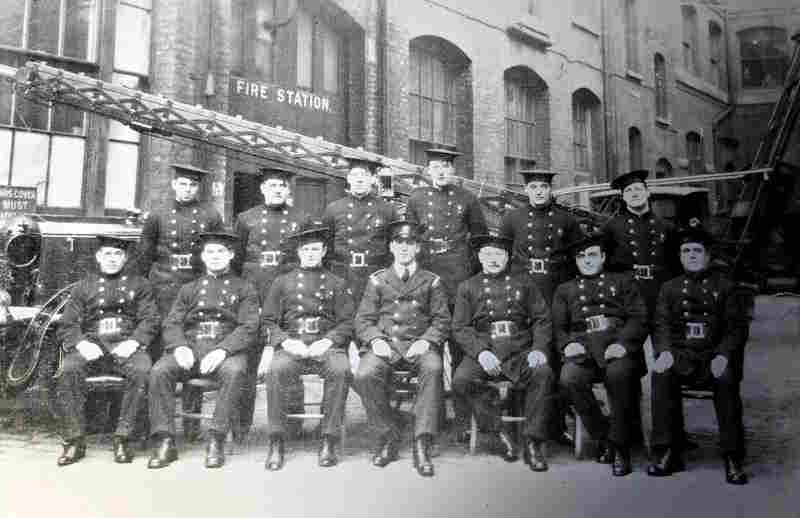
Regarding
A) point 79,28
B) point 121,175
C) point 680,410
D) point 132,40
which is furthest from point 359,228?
point 132,40

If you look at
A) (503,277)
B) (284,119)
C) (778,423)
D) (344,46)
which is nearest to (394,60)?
(344,46)

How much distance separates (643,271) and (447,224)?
1061 millimetres

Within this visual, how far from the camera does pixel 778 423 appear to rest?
245cm

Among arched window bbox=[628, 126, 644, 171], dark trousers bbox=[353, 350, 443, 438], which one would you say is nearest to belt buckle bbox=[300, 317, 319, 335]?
dark trousers bbox=[353, 350, 443, 438]

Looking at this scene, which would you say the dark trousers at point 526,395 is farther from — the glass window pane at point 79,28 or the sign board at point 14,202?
the glass window pane at point 79,28

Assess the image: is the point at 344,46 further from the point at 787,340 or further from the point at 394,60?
the point at 787,340

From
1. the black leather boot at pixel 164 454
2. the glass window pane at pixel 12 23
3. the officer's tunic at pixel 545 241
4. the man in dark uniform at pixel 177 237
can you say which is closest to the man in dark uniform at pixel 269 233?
the man in dark uniform at pixel 177 237

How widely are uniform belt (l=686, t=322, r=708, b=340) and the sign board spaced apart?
350cm

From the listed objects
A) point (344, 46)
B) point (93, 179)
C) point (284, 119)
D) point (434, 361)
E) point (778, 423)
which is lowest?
point (778, 423)

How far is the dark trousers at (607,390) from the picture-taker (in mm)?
2832

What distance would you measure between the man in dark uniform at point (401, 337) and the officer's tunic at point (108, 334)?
3.50 feet

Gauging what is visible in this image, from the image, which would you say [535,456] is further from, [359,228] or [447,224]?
[359,228]

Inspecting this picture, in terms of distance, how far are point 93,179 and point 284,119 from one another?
1.58 metres

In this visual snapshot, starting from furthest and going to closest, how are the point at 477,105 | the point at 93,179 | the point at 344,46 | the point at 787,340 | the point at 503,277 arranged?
the point at 93,179, the point at 344,46, the point at 477,105, the point at 503,277, the point at 787,340
